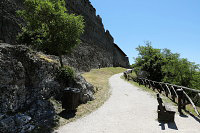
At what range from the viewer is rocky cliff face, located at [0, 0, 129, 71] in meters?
12.8

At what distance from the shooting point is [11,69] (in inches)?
194

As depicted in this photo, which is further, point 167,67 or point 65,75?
point 167,67

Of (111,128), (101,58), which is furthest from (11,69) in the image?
(101,58)

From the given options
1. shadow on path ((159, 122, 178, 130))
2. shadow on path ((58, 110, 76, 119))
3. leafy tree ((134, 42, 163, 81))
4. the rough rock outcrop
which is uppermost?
leafy tree ((134, 42, 163, 81))

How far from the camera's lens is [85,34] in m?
30.1

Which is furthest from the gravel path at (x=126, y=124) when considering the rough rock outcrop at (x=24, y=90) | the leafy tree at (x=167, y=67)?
the leafy tree at (x=167, y=67)

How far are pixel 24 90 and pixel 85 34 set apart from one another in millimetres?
26204

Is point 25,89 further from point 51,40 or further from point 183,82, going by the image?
point 183,82

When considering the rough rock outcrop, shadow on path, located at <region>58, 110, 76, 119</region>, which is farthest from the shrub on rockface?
shadow on path, located at <region>58, 110, 76, 119</region>

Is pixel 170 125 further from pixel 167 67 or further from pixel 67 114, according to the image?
pixel 167 67

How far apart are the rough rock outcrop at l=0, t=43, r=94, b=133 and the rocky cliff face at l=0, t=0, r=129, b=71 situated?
345 inches

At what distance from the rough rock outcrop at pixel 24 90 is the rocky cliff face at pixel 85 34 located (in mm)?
8762

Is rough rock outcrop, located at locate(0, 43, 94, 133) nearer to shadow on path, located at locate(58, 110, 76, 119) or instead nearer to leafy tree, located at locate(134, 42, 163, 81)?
shadow on path, located at locate(58, 110, 76, 119)

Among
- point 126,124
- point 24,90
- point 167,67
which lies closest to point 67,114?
point 24,90
